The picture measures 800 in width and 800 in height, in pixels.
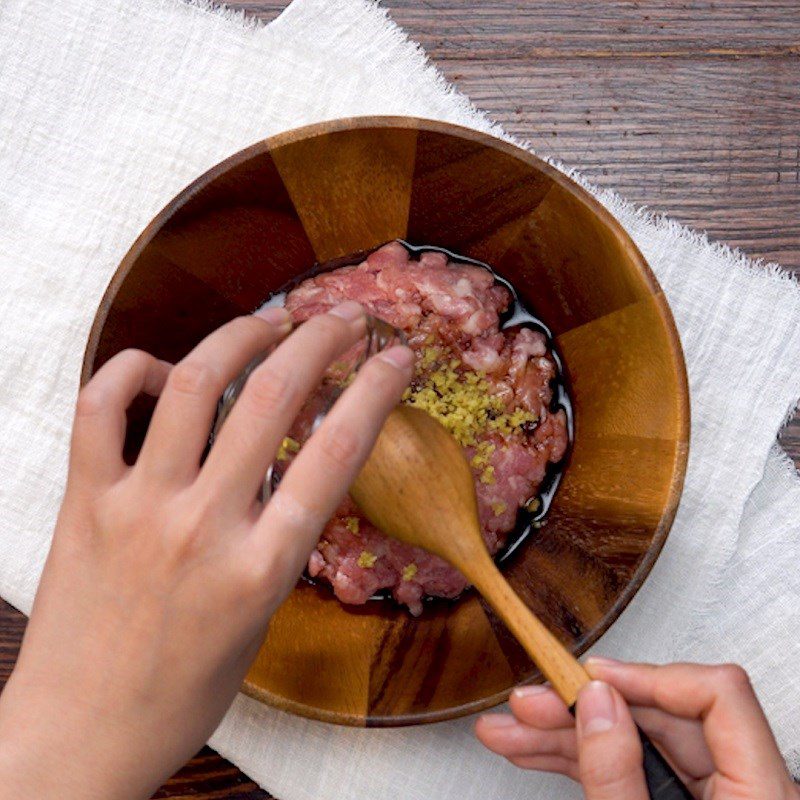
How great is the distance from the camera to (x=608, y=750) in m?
0.86

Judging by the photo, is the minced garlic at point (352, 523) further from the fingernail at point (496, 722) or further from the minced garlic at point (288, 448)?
the fingernail at point (496, 722)

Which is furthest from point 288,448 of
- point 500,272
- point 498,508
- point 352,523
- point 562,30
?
point 562,30

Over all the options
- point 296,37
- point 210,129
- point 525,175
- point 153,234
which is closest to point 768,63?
point 525,175

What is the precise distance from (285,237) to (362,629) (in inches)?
20.7

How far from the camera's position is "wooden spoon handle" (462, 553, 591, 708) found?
93cm

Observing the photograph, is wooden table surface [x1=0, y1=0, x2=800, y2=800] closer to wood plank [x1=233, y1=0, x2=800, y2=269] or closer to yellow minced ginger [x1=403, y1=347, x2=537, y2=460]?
wood plank [x1=233, y1=0, x2=800, y2=269]

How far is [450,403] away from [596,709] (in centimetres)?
43

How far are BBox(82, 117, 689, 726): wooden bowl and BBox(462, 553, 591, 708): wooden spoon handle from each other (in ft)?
0.52

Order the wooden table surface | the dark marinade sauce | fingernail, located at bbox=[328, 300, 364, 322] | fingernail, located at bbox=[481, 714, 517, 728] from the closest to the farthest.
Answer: fingernail, located at bbox=[328, 300, 364, 322] → fingernail, located at bbox=[481, 714, 517, 728] → the dark marinade sauce → the wooden table surface

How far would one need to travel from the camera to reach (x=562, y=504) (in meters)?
1.24

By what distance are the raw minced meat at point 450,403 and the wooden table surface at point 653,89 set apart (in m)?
0.30

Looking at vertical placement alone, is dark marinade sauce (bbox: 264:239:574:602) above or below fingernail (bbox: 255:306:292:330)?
below

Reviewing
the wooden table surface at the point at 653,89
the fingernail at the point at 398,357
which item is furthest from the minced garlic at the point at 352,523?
the wooden table surface at the point at 653,89

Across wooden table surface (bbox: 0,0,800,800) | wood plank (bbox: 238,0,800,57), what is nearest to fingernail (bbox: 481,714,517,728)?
wooden table surface (bbox: 0,0,800,800)
